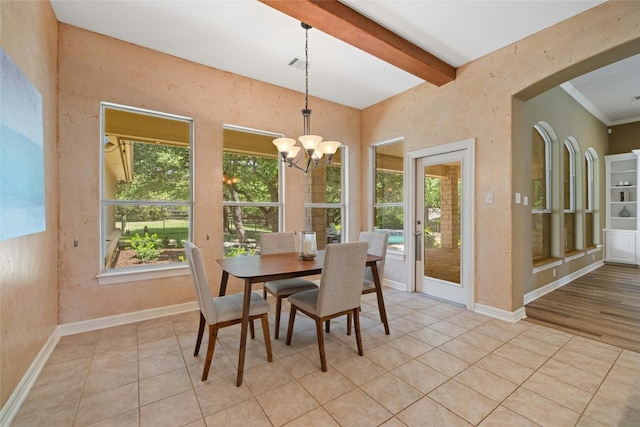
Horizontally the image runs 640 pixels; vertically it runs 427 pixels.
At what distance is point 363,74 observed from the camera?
3746 mm

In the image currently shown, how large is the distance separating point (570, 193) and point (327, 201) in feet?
14.9

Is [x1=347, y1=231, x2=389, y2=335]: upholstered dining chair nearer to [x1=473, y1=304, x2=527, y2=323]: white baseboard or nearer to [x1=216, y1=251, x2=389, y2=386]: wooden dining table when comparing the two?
[x1=216, y1=251, x2=389, y2=386]: wooden dining table

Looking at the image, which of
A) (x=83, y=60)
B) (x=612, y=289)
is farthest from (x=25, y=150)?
(x=612, y=289)

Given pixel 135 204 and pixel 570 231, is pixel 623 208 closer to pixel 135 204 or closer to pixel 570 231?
pixel 570 231

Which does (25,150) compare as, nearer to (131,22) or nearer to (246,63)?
(131,22)

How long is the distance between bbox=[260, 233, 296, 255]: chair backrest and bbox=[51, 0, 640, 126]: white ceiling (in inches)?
83.0

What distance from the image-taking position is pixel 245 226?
3949mm

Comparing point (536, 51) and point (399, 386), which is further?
point (536, 51)

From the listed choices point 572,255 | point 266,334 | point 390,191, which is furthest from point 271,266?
point 572,255

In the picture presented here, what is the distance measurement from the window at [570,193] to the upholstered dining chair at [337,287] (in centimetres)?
489

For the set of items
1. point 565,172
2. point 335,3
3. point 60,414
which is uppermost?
point 335,3

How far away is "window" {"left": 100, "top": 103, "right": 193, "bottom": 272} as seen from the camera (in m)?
3.07

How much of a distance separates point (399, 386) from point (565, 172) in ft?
17.4

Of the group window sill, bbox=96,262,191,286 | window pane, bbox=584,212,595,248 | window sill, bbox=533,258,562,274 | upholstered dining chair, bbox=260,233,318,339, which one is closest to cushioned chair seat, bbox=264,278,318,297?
upholstered dining chair, bbox=260,233,318,339
